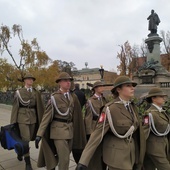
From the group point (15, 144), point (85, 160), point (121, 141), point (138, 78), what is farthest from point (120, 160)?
point (138, 78)

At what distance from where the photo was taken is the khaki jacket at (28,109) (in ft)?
16.1

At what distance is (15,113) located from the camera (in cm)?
495

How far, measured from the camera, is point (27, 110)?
4.98m

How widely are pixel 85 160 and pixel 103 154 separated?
0.37 meters

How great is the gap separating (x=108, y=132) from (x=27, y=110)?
9.08 feet

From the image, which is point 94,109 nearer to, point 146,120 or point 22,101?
point 22,101

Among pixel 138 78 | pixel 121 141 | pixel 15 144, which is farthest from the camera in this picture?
pixel 138 78

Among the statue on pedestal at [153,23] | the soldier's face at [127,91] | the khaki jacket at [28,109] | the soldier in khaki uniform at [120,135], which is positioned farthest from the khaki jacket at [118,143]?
the statue on pedestal at [153,23]

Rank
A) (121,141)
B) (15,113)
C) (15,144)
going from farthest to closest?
(15,113), (15,144), (121,141)

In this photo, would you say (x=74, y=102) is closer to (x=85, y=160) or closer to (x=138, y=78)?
(x=85, y=160)

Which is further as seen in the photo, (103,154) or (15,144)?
(15,144)

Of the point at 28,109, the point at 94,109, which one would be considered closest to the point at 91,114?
the point at 94,109

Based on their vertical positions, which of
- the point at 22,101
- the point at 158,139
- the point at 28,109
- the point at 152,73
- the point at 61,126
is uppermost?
the point at 152,73

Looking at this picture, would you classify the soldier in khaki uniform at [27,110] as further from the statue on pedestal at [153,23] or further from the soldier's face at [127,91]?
the statue on pedestal at [153,23]
